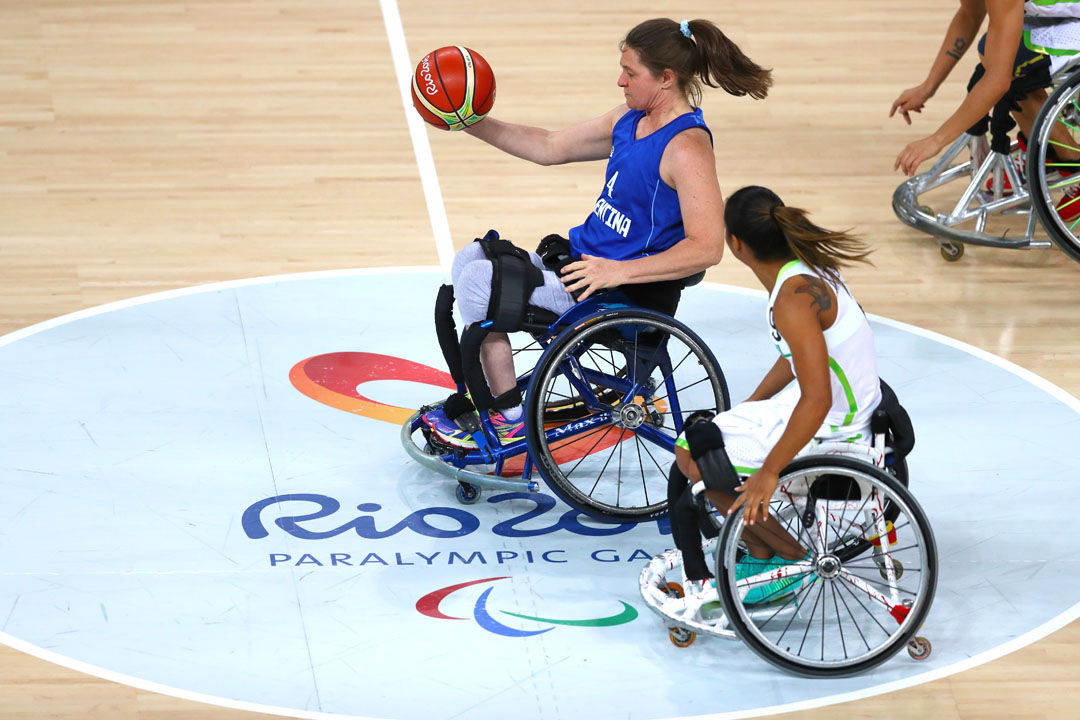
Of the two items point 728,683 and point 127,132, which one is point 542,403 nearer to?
point 728,683

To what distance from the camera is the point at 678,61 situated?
12.3 feet

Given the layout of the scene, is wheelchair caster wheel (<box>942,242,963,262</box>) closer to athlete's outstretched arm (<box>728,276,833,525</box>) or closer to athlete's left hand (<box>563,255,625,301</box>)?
athlete's left hand (<box>563,255,625,301</box>)

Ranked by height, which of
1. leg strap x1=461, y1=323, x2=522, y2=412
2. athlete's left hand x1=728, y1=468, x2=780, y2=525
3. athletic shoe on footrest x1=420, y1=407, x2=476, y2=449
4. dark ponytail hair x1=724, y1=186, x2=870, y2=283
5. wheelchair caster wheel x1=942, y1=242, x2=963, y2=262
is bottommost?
wheelchair caster wheel x1=942, y1=242, x2=963, y2=262

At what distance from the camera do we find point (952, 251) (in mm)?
5539

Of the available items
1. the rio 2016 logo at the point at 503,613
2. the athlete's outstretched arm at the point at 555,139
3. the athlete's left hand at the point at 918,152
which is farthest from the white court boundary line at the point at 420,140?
the rio 2016 logo at the point at 503,613

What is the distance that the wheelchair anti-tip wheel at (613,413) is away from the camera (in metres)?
3.65

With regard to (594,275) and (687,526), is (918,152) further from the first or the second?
(687,526)

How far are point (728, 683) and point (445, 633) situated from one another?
695mm

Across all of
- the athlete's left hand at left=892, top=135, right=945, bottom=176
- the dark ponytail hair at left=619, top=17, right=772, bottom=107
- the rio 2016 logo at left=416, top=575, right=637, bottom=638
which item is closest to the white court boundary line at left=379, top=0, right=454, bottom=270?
the dark ponytail hair at left=619, top=17, right=772, bottom=107

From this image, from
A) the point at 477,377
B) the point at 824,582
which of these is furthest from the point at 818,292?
the point at 477,377

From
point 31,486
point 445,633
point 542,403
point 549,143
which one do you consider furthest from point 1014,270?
point 31,486

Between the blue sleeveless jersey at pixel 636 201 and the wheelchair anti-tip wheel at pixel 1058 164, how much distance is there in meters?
1.76

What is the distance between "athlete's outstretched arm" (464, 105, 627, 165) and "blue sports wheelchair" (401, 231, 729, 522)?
0.40 metres

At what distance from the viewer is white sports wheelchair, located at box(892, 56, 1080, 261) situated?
198 inches
